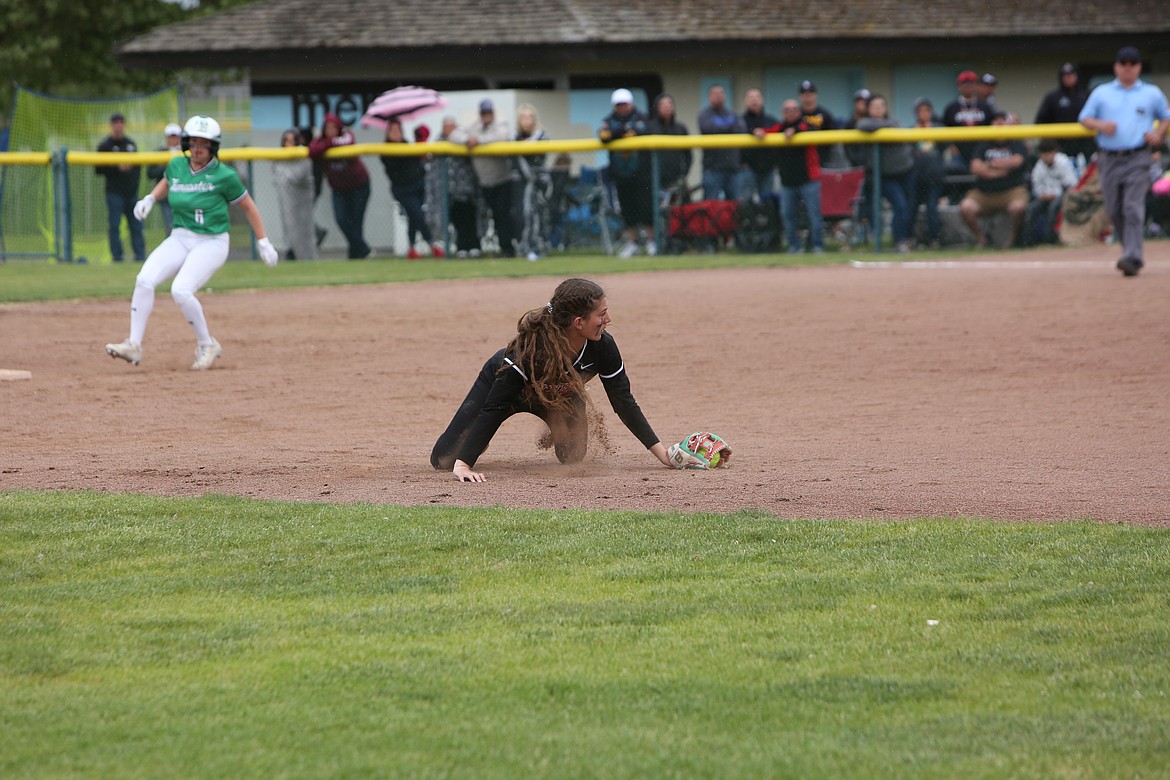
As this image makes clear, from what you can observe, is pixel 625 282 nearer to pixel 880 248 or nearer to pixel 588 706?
pixel 880 248

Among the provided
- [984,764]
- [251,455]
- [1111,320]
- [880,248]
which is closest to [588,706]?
[984,764]

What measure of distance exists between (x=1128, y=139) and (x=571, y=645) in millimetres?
11429

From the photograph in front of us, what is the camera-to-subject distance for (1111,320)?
12.2 metres

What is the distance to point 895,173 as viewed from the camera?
62.3 feet

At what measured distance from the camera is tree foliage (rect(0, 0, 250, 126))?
32594 millimetres

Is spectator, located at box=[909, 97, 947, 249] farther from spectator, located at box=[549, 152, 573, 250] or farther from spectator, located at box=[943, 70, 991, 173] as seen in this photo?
spectator, located at box=[549, 152, 573, 250]

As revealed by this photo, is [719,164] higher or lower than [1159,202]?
higher

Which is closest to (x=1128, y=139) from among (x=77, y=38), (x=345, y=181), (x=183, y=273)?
(x=183, y=273)

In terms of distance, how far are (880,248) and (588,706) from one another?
16148 millimetres

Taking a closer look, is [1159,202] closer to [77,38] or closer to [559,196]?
[559,196]

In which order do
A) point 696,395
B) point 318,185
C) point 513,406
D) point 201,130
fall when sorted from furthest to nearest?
point 318,185 < point 201,130 < point 696,395 < point 513,406

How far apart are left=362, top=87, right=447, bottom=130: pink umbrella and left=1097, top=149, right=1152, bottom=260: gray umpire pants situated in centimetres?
1074

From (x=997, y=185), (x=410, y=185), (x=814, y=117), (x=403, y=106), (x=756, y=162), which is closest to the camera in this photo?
(x=997, y=185)

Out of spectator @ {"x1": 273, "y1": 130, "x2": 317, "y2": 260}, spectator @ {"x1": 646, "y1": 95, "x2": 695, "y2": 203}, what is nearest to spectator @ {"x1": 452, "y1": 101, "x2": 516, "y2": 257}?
spectator @ {"x1": 646, "y1": 95, "x2": 695, "y2": 203}
